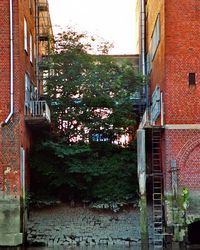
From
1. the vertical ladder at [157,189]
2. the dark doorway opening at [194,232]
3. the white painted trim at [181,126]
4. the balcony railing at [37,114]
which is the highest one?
the balcony railing at [37,114]

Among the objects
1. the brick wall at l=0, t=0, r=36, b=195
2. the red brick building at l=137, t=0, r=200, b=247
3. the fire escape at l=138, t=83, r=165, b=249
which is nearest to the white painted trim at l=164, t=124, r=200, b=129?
the red brick building at l=137, t=0, r=200, b=247

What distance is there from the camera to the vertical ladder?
2701 centimetres

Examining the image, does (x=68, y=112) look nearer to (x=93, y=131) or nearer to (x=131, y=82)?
(x=93, y=131)

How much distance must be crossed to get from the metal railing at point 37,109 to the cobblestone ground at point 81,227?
15.1ft

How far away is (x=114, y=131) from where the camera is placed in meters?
32.9

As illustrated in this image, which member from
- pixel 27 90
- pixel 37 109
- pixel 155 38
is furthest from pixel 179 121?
pixel 27 90

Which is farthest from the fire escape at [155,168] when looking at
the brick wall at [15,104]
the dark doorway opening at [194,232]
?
the brick wall at [15,104]

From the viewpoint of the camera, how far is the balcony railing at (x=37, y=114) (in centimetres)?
3007

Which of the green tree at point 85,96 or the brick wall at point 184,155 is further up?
the green tree at point 85,96

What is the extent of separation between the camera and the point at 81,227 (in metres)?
29.0

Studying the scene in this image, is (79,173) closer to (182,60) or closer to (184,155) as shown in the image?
(184,155)

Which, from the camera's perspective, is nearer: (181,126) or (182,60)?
(181,126)

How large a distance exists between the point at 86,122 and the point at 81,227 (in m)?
6.29

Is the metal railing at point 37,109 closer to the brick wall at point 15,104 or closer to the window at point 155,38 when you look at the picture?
the brick wall at point 15,104
